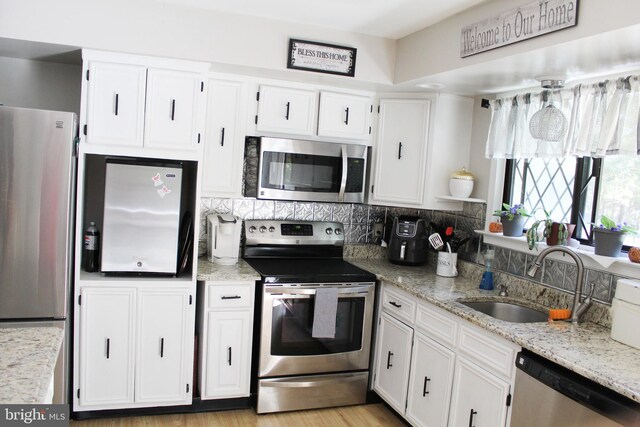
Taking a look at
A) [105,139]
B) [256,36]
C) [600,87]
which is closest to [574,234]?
[600,87]

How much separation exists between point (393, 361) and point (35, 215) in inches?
87.9

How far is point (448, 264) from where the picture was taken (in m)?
3.57

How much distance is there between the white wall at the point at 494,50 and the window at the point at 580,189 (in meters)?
0.59

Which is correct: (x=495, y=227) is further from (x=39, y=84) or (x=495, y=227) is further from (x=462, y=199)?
(x=39, y=84)

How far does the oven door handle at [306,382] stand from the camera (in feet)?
11.0

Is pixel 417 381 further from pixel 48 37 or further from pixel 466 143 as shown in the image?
pixel 48 37

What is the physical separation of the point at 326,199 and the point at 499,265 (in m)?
1.24

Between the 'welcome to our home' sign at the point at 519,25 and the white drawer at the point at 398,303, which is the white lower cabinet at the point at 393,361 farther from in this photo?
the 'welcome to our home' sign at the point at 519,25

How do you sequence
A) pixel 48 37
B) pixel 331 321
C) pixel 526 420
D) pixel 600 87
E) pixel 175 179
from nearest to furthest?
1. pixel 526 420
2. pixel 600 87
3. pixel 48 37
4. pixel 175 179
5. pixel 331 321

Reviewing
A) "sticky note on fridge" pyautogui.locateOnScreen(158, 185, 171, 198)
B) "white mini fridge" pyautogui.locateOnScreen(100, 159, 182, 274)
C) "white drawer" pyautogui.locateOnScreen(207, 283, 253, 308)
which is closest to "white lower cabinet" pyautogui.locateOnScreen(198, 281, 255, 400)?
"white drawer" pyautogui.locateOnScreen(207, 283, 253, 308)

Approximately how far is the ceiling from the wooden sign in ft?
0.42

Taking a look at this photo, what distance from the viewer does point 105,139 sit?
298 cm

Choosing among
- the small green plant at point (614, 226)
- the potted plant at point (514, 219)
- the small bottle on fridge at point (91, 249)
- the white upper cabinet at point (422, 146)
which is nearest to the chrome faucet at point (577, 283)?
the small green plant at point (614, 226)

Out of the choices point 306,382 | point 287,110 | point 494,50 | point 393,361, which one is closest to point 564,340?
point 393,361
